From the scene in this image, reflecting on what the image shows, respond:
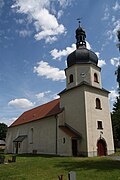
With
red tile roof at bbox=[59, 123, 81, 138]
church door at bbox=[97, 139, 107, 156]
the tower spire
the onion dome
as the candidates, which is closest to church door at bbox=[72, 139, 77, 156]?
red tile roof at bbox=[59, 123, 81, 138]

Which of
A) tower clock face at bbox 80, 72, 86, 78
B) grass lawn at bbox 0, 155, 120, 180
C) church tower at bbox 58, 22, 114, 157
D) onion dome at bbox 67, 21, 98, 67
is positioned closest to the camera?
grass lawn at bbox 0, 155, 120, 180

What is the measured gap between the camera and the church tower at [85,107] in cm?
2423

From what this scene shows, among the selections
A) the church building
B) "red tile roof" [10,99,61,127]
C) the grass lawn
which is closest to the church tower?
the church building

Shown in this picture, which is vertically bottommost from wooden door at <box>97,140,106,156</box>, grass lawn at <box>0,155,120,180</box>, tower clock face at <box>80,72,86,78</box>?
grass lawn at <box>0,155,120,180</box>

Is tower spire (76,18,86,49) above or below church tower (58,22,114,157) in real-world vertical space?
above

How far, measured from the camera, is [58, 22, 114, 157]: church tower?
24234 mm

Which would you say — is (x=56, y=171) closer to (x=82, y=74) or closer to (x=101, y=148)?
(x=101, y=148)

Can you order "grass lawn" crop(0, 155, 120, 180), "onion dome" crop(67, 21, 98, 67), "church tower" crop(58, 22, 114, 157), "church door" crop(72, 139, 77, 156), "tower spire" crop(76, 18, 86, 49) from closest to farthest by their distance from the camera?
"grass lawn" crop(0, 155, 120, 180) < "church tower" crop(58, 22, 114, 157) < "church door" crop(72, 139, 77, 156) < "onion dome" crop(67, 21, 98, 67) < "tower spire" crop(76, 18, 86, 49)

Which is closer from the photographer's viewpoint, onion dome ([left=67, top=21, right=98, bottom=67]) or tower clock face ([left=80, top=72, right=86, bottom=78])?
tower clock face ([left=80, top=72, right=86, bottom=78])

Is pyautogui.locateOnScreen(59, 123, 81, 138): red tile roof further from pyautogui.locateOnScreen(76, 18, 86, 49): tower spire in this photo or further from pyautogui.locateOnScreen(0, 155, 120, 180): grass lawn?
pyautogui.locateOnScreen(76, 18, 86, 49): tower spire

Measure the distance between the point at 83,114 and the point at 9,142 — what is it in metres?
23.6

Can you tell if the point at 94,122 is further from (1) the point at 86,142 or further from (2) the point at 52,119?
(2) the point at 52,119

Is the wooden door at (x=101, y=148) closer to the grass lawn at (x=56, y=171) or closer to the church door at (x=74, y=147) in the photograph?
the church door at (x=74, y=147)

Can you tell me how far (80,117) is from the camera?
25.2 metres
